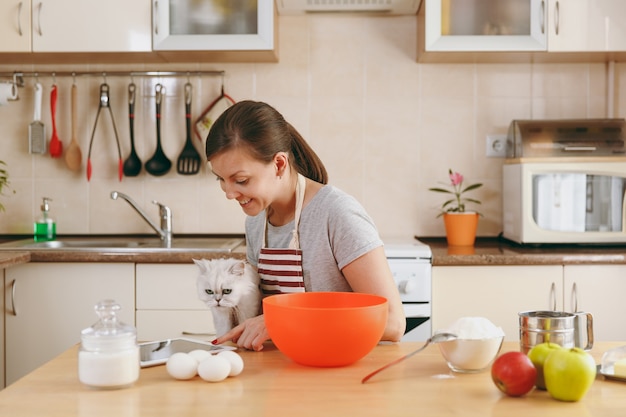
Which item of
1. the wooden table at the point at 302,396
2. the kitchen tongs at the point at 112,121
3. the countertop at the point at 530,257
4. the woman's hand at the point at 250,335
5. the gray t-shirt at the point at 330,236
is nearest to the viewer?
the wooden table at the point at 302,396

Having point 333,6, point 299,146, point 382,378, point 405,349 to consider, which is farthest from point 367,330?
point 333,6

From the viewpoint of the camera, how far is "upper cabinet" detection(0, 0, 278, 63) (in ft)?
9.20

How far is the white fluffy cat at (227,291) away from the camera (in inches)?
58.5

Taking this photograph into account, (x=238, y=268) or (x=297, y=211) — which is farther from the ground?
(x=297, y=211)

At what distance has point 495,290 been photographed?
8.40ft

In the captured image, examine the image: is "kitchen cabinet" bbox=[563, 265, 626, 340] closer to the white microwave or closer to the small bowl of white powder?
the white microwave

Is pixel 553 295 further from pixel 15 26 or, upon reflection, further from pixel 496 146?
pixel 15 26

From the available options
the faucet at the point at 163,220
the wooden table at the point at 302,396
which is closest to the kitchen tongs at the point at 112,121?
the faucet at the point at 163,220

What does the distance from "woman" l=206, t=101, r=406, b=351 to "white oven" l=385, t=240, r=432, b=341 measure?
0.89 metres

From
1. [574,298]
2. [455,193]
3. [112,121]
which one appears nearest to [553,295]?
[574,298]

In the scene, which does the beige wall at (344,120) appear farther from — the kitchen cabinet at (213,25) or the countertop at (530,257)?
the countertop at (530,257)

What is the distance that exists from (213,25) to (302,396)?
2093 mm

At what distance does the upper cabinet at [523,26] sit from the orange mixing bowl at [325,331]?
1840 mm

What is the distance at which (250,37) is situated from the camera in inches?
111
